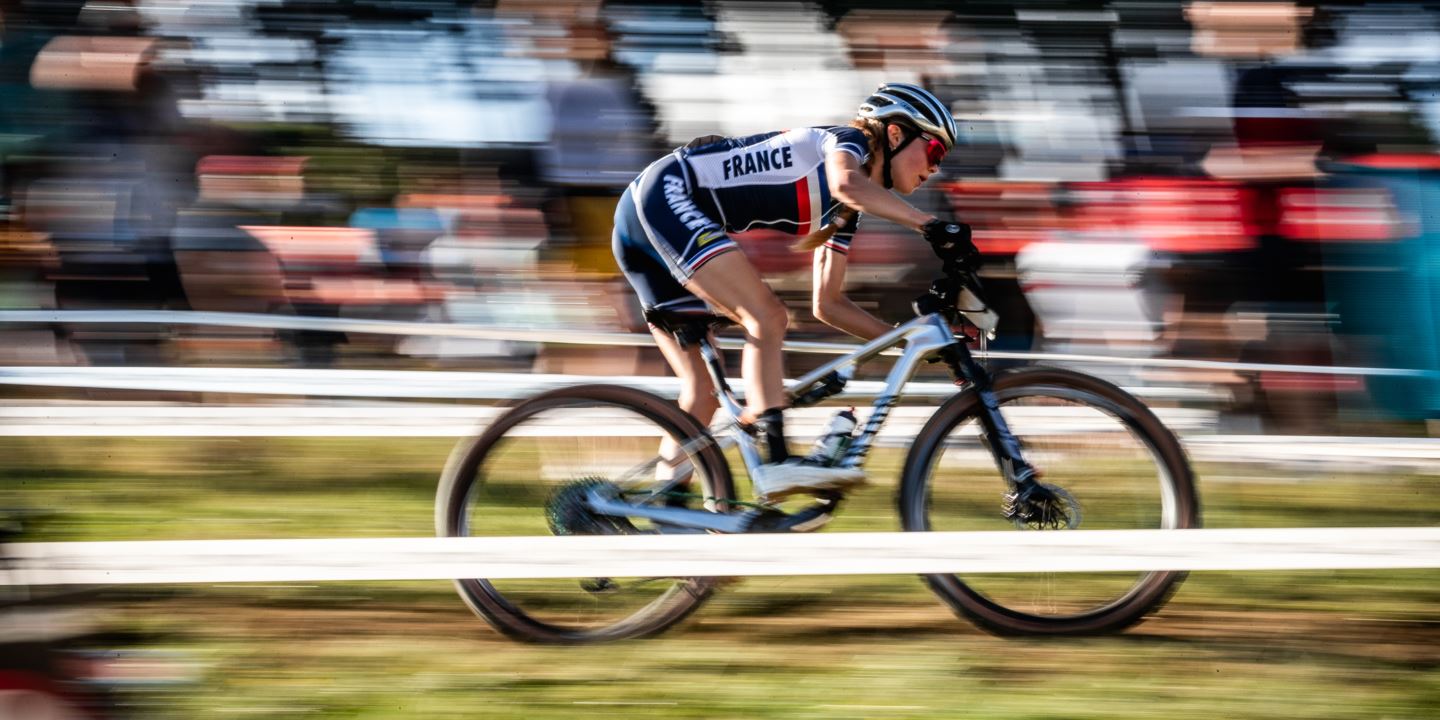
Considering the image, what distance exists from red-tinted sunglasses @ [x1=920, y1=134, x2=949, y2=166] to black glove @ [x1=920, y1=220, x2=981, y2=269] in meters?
0.29

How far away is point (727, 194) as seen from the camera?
3766 mm

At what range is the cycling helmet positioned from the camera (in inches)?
146

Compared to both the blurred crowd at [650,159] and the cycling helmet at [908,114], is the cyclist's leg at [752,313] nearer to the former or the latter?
the cycling helmet at [908,114]

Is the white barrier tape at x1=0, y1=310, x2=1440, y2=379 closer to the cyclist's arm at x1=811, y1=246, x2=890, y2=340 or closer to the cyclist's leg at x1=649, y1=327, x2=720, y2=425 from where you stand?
the cyclist's arm at x1=811, y1=246, x2=890, y2=340

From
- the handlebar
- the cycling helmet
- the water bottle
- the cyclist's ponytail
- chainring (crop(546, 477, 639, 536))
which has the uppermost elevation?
the cycling helmet

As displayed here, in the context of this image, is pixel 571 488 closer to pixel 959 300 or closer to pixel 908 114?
pixel 959 300

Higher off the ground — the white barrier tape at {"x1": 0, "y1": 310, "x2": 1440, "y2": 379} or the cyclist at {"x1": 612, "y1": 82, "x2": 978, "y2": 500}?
the cyclist at {"x1": 612, "y1": 82, "x2": 978, "y2": 500}

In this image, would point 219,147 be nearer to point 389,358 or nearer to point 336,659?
point 389,358

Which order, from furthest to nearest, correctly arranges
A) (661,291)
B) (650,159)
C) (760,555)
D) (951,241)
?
(650,159) < (661,291) < (951,241) < (760,555)

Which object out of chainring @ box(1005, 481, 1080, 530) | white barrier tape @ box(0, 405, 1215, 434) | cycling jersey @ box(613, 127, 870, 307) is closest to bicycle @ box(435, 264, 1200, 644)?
chainring @ box(1005, 481, 1080, 530)

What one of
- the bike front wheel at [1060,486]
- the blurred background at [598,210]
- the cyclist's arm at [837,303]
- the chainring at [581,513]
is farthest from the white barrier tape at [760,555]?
the blurred background at [598,210]

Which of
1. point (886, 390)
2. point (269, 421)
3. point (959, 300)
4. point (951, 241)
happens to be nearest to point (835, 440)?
point (886, 390)

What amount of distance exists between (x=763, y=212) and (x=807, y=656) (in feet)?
3.72

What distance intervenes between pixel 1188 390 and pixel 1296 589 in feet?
6.74
